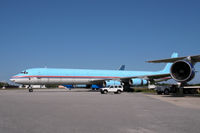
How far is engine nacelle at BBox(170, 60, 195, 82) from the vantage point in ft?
56.4

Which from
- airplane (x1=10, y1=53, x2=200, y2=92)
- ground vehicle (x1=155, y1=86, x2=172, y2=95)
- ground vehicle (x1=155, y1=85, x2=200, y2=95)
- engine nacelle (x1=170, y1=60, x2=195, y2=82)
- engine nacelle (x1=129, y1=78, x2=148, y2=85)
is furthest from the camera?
engine nacelle (x1=129, y1=78, x2=148, y2=85)

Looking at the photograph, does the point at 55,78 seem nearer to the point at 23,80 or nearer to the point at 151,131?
the point at 23,80

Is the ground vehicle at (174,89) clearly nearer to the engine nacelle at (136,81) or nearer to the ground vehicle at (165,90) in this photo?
the ground vehicle at (165,90)

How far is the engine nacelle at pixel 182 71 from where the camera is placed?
1720 cm

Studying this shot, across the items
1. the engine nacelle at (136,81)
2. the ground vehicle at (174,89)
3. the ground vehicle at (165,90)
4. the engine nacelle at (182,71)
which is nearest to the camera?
the engine nacelle at (182,71)

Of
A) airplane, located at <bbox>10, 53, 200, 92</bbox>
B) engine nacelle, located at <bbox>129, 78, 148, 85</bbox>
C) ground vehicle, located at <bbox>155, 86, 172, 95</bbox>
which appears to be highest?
airplane, located at <bbox>10, 53, 200, 92</bbox>

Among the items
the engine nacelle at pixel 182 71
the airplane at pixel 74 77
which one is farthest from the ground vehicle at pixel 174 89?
the engine nacelle at pixel 182 71

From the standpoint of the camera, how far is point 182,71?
58.9 feet

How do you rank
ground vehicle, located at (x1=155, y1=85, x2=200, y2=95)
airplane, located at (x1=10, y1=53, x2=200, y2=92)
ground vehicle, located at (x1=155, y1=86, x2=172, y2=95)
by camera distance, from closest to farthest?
ground vehicle, located at (x1=155, y1=85, x2=200, y2=95) → ground vehicle, located at (x1=155, y1=86, x2=172, y2=95) → airplane, located at (x1=10, y1=53, x2=200, y2=92)

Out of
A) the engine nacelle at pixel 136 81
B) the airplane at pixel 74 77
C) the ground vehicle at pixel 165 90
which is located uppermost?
the airplane at pixel 74 77

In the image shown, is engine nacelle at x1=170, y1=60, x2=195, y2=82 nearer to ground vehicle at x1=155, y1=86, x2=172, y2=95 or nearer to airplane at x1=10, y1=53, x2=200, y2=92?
ground vehicle at x1=155, y1=86, x2=172, y2=95

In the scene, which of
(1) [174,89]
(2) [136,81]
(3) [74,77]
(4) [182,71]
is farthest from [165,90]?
(3) [74,77]

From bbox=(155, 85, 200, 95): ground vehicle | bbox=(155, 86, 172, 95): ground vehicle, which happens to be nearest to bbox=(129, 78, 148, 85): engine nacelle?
bbox=(155, 85, 200, 95): ground vehicle

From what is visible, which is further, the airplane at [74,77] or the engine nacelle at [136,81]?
the engine nacelle at [136,81]
